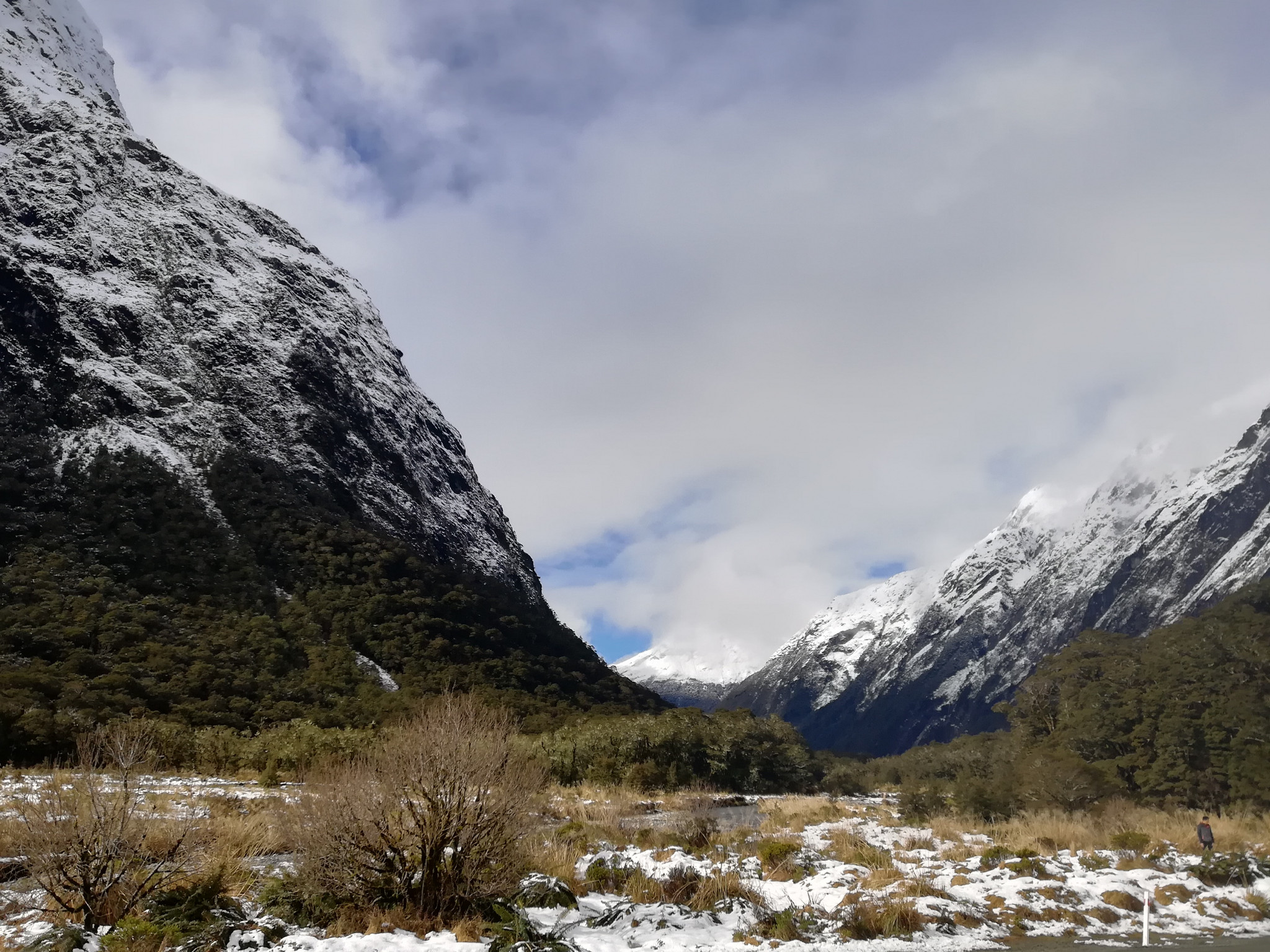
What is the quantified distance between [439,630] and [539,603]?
178 ft

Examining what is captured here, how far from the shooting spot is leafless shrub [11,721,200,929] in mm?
11336

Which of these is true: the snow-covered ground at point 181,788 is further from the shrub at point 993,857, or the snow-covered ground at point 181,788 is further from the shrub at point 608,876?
the shrub at point 993,857

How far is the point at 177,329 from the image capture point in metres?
113

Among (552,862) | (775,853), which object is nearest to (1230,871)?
(775,853)

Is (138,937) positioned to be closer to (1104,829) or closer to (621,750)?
(1104,829)

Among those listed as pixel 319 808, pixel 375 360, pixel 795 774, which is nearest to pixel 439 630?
pixel 795 774

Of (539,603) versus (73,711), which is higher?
(539,603)

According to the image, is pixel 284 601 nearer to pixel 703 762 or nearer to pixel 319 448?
pixel 319 448

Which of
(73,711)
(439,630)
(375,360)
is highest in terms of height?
(375,360)

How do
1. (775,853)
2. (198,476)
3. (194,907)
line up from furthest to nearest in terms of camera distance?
(198,476) < (775,853) < (194,907)

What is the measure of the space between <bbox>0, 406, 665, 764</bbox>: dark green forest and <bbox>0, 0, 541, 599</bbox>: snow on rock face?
18.9ft

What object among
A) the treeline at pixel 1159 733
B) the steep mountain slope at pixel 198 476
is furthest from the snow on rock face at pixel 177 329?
the treeline at pixel 1159 733

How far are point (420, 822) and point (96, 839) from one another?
4527mm

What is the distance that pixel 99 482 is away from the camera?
268 feet
